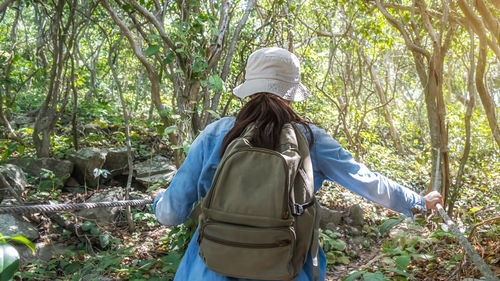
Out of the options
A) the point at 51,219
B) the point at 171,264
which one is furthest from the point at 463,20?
the point at 51,219

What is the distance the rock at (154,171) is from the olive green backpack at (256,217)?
4913 mm

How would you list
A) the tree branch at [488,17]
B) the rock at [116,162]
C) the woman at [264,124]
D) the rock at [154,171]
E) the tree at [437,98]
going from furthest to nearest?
the rock at [116,162] → the rock at [154,171] → the tree at [437,98] → the tree branch at [488,17] → the woman at [264,124]

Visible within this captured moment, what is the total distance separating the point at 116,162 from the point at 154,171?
660 millimetres

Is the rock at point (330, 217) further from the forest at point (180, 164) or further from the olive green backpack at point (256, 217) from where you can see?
the olive green backpack at point (256, 217)

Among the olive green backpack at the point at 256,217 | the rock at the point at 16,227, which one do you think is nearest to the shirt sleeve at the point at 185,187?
the olive green backpack at the point at 256,217

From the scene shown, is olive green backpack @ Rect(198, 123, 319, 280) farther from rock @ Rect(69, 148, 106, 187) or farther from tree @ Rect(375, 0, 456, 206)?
rock @ Rect(69, 148, 106, 187)

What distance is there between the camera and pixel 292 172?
1157mm

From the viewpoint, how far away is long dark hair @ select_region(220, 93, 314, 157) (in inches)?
49.3

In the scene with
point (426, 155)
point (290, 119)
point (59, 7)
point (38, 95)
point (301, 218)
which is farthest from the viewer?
point (38, 95)

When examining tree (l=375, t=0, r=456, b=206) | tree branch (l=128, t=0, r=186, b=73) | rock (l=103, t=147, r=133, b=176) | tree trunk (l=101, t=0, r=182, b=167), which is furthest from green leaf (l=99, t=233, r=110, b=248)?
tree (l=375, t=0, r=456, b=206)

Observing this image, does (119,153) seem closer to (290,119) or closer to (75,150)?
(75,150)

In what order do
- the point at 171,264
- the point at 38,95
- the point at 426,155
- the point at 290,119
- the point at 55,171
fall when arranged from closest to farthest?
1. the point at 290,119
2. the point at 171,264
3. the point at 55,171
4. the point at 426,155
5. the point at 38,95

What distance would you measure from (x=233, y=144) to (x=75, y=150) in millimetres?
5929

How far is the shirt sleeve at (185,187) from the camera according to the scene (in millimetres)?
1395
